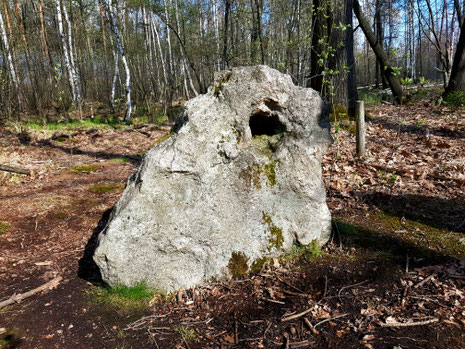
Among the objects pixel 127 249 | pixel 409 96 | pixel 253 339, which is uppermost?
pixel 409 96

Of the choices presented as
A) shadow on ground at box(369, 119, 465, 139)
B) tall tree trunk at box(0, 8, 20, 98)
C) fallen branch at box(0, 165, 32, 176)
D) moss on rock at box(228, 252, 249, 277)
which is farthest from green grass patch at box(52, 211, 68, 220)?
tall tree trunk at box(0, 8, 20, 98)

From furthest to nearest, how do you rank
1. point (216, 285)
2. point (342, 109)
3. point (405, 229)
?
1. point (342, 109)
2. point (405, 229)
3. point (216, 285)

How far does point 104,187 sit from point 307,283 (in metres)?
4.81

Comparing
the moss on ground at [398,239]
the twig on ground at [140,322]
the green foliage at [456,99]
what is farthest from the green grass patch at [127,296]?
the green foliage at [456,99]

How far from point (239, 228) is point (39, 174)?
6031mm

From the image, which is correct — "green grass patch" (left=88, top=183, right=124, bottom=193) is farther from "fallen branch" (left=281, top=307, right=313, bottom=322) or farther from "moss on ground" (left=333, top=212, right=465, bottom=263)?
"fallen branch" (left=281, top=307, right=313, bottom=322)

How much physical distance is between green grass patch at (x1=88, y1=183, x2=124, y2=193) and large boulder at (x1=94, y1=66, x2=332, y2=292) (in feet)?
10.4

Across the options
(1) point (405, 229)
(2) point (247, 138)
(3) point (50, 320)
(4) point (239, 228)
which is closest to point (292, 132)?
(2) point (247, 138)

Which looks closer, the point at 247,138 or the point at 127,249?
the point at 127,249

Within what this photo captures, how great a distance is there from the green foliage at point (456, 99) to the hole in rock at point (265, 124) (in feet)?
29.6

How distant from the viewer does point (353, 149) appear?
6.79 meters

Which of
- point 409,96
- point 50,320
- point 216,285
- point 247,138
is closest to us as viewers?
point 50,320

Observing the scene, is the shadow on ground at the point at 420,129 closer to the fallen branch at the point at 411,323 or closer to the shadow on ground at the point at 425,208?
the shadow on ground at the point at 425,208

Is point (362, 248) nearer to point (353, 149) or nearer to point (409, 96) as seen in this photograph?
point (353, 149)
